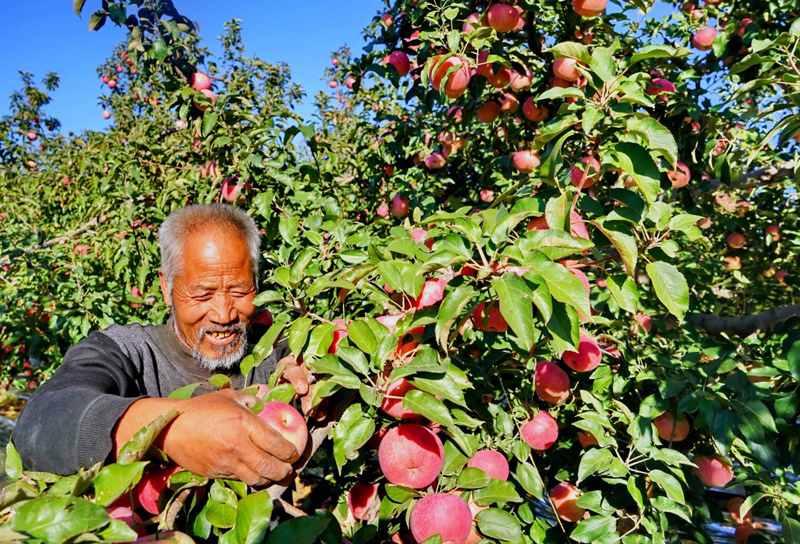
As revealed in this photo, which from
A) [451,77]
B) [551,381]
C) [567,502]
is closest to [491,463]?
[551,381]

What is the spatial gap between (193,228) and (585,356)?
123 centimetres

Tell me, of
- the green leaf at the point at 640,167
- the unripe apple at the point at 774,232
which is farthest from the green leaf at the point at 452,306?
the unripe apple at the point at 774,232

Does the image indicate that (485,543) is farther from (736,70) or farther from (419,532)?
(736,70)

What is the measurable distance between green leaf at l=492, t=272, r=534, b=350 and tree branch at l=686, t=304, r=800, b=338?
1.65 metres

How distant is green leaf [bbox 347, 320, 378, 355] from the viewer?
38.9 inches

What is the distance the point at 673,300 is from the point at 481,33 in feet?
3.87

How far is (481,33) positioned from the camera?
1.76 metres

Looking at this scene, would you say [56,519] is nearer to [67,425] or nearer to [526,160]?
[67,425]

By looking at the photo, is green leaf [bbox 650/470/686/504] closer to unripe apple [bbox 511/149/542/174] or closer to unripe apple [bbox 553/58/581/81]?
unripe apple [bbox 553/58/581/81]

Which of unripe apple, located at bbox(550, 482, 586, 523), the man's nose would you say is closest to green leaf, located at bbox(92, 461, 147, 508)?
the man's nose

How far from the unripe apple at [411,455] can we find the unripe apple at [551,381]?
0.58 metres

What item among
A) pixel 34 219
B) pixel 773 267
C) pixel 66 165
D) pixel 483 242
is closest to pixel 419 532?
pixel 483 242

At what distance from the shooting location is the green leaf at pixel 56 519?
1.73ft

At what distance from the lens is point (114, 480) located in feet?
2.28
